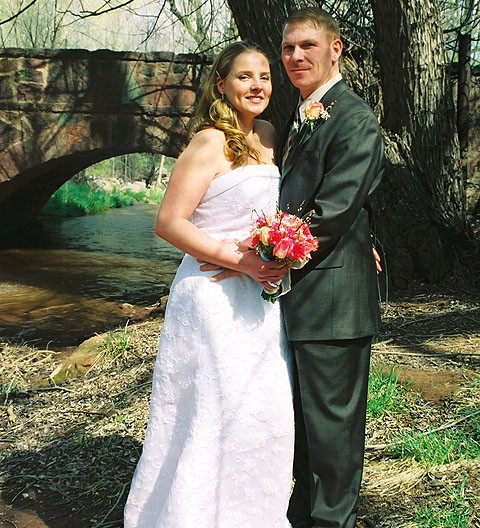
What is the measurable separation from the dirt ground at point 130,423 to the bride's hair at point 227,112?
5.49 ft

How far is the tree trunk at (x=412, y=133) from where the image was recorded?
18.9 ft

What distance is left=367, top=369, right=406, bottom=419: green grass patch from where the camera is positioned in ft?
12.7

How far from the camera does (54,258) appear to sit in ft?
41.3

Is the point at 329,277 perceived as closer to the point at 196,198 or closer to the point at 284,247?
the point at 284,247

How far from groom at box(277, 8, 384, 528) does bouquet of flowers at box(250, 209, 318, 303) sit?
106 millimetres

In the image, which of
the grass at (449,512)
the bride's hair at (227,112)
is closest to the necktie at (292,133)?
the bride's hair at (227,112)

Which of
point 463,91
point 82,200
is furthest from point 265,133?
point 82,200

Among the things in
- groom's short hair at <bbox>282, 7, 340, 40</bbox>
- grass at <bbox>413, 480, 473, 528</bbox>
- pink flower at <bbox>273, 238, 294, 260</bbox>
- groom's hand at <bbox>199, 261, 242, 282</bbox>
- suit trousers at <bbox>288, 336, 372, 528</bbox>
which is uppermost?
groom's short hair at <bbox>282, 7, 340, 40</bbox>

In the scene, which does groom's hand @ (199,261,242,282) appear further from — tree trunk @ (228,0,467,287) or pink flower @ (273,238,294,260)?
tree trunk @ (228,0,467,287)

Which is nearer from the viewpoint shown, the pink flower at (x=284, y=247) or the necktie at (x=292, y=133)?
the pink flower at (x=284, y=247)

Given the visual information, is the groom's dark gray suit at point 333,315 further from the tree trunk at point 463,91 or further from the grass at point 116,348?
the tree trunk at point 463,91

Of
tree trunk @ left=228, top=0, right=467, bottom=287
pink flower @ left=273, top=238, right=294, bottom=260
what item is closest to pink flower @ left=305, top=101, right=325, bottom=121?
pink flower @ left=273, top=238, right=294, bottom=260

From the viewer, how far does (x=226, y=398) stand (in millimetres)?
2564

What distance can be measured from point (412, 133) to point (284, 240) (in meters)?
4.17
